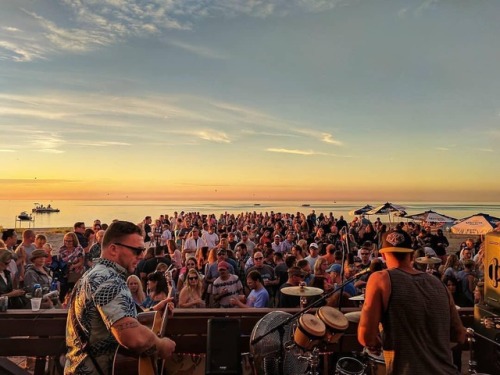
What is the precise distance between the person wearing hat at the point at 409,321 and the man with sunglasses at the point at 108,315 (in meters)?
1.47

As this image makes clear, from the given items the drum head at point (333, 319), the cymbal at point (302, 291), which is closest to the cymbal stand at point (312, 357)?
the drum head at point (333, 319)

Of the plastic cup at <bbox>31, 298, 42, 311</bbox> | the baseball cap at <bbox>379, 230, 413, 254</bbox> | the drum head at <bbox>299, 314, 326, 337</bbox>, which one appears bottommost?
the plastic cup at <bbox>31, 298, 42, 311</bbox>

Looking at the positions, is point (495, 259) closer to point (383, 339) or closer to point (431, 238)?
point (383, 339)

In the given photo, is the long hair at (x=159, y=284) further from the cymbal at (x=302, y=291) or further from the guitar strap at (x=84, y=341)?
the guitar strap at (x=84, y=341)

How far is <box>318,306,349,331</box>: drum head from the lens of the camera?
348cm

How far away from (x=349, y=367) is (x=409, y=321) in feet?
4.88

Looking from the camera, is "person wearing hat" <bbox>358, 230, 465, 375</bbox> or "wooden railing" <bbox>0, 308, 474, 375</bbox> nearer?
"person wearing hat" <bbox>358, 230, 465, 375</bbox>

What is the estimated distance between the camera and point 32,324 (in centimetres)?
426

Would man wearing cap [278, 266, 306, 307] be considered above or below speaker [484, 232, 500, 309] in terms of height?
below

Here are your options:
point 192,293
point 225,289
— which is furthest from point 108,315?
point 225,289

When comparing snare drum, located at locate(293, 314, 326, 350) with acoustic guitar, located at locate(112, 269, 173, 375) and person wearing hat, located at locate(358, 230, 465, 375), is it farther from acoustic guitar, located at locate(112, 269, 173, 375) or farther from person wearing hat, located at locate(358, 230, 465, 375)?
acoustic guitar, located at locate(112, 269, 173, 375)

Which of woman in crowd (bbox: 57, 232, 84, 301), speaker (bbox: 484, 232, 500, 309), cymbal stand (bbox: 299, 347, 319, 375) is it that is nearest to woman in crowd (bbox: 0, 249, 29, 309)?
woman in crowd (bbox: 57, 232, 84, 301)

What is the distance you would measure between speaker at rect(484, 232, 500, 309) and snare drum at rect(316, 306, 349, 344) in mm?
1677

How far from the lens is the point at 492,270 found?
410 cm
